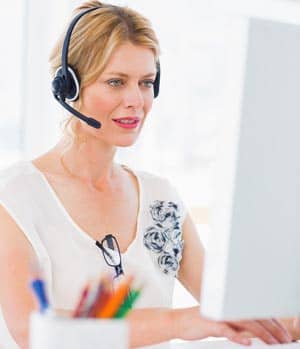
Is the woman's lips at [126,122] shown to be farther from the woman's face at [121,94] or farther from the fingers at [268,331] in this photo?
the fingers at [268,331]

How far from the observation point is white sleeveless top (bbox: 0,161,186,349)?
147 centimetres

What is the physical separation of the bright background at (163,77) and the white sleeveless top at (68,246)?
33.1 inches

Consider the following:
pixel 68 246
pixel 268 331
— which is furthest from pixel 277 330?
pixel 68 246

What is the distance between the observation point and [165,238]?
63.9 inches

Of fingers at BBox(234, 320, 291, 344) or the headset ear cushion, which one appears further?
the headset ear cushion

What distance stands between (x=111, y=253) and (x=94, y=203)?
0.47ft

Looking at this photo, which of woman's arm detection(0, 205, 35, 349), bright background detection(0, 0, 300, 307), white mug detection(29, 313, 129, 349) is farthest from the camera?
bright background detection(0, 0, 300, 307)

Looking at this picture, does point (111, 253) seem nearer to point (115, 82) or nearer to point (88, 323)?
point (115, 82)

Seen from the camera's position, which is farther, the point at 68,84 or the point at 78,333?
the point at 68,84

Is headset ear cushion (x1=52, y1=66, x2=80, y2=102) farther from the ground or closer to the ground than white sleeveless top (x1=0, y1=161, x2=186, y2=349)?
farther from the ground

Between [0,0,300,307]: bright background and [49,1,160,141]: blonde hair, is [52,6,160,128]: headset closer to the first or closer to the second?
[49,1,160,141]: blonde hair

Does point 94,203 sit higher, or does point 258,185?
point 258,185

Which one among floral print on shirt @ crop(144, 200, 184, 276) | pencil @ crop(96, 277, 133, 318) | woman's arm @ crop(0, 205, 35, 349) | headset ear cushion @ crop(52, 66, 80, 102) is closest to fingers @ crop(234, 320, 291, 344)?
pencil @ crop(96, 277, 133, 318)

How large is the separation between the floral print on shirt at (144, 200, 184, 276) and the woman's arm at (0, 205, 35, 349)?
0.30 meters
